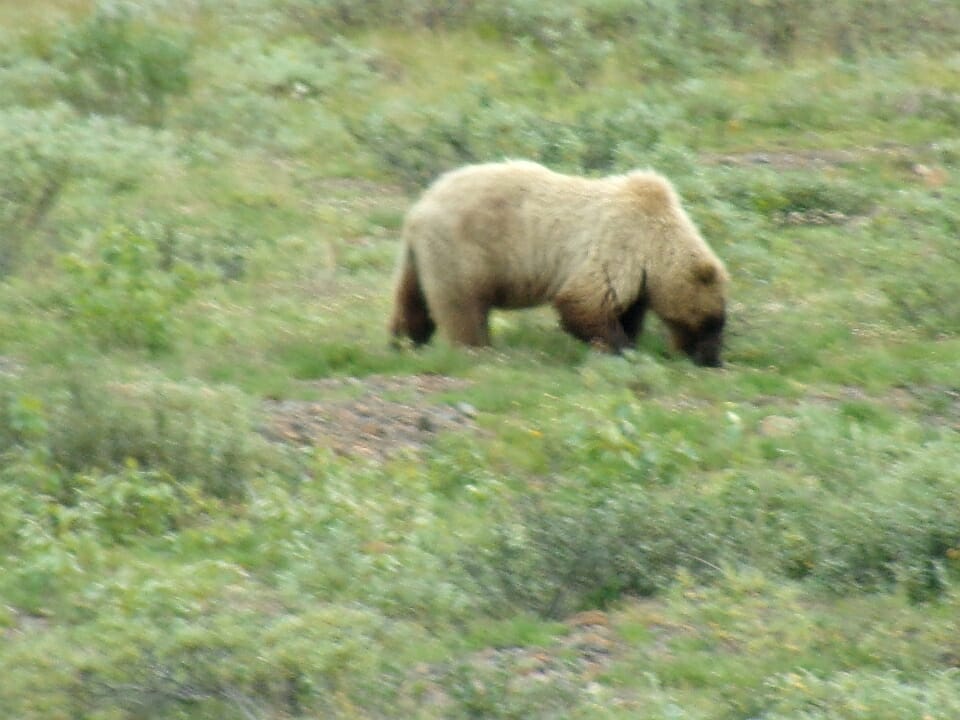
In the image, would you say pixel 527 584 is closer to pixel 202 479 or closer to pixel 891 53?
pixel 202 479

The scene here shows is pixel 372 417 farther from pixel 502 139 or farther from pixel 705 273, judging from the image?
pixel 502 139

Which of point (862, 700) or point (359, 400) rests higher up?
point (862, 700)

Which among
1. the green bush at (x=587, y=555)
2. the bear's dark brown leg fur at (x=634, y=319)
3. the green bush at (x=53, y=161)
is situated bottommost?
the green bush at (x=53, y=161)

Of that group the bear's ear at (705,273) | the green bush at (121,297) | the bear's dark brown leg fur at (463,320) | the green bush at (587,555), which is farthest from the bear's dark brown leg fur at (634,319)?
the green bush at (587,555)

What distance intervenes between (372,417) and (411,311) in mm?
1674

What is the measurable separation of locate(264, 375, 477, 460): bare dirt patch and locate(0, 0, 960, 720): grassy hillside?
0.11 feet

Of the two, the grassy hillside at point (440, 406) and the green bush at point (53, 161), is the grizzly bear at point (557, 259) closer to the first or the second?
the grassy hillside at point (440, 406)

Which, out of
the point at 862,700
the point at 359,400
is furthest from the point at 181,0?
the point at 862,700

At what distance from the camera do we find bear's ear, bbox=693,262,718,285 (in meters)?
11.1

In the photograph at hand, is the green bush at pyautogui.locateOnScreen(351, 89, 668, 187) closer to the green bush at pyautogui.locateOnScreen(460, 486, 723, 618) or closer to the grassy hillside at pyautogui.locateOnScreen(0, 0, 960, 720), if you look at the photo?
the grassy hillside at pyautogui.locateOnScreen(0, 0, 960, 720)

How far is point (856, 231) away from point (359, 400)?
16.9 feet

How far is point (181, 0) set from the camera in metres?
19.9

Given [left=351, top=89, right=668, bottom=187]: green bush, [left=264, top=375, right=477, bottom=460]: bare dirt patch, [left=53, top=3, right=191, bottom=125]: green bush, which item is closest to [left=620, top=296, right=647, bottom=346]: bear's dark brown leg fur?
[left=264, top=375, right=477, bottom=460]: bare dirt patch

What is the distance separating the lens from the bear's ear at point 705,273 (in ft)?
36.3
